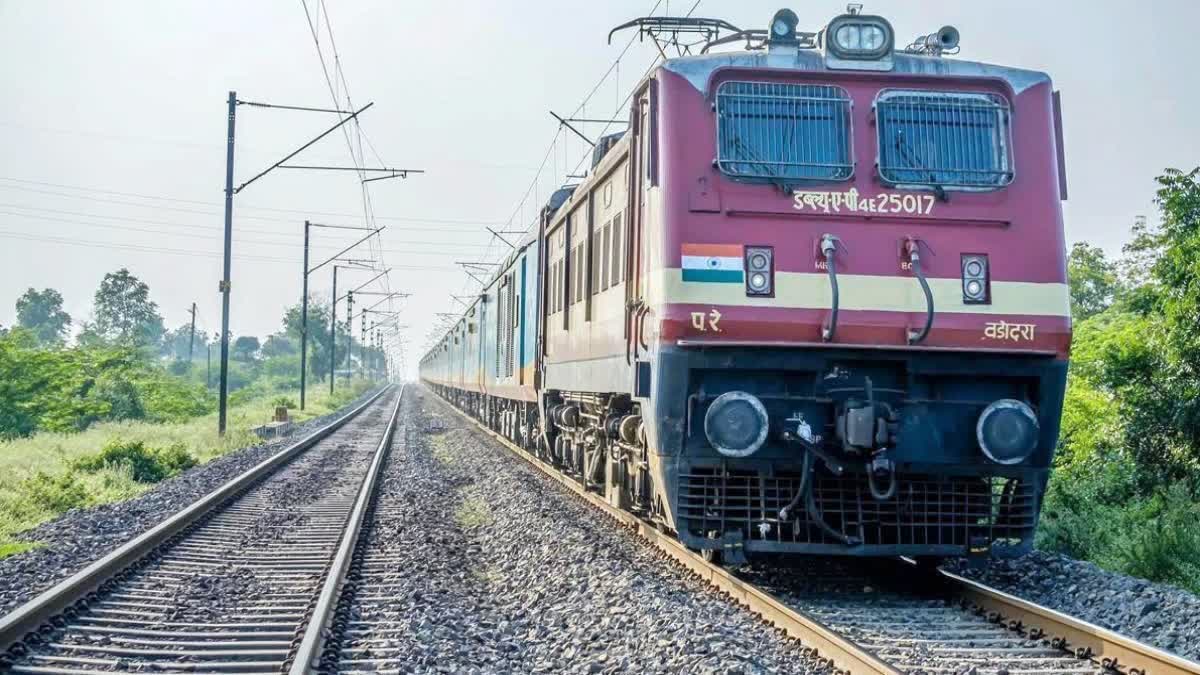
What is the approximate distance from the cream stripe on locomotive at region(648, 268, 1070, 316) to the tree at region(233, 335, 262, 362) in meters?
116

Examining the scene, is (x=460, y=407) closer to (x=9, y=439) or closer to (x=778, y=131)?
(x=9, y=439)

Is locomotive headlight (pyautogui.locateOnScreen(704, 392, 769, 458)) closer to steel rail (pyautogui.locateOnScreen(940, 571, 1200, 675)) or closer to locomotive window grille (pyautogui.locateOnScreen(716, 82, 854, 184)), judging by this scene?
locomotive window grille (pyautogui.locateOnScreen(716, 82, 854, 184))

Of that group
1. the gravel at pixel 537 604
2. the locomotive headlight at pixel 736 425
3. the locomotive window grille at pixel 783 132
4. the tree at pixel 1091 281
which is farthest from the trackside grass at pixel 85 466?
the tree at pixel 1091 281

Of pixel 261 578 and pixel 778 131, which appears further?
pixel 261 578

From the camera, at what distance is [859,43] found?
773 centimetres

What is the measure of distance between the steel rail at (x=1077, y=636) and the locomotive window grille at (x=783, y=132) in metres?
2.74

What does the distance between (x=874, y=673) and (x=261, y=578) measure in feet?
15.6

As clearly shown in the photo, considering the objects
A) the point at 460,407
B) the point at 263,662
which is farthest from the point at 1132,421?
the point at 460,407

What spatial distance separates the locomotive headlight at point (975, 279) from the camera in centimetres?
731

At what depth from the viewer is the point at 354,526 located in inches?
415

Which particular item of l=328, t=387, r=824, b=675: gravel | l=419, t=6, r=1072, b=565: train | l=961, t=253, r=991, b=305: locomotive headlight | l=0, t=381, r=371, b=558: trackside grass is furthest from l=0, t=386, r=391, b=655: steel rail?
l=961, t=253, r=991, b=305: locomotive headlight

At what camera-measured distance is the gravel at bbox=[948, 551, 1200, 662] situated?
20.8 feet

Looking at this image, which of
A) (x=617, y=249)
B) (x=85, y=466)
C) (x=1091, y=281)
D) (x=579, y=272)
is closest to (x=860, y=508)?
(x=617, y=249)

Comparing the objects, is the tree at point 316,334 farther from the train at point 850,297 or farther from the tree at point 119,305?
the train at point 850,297
